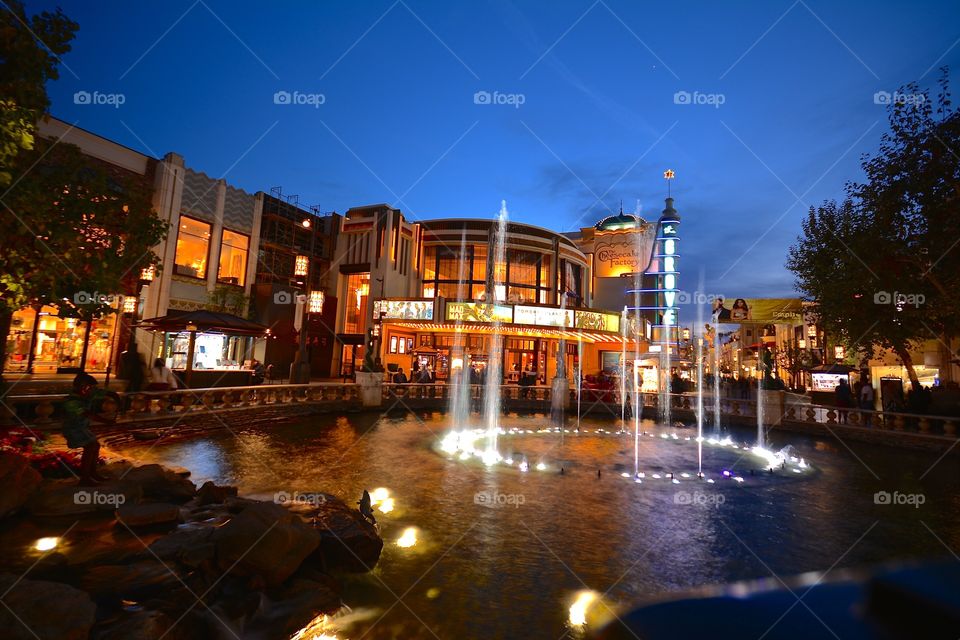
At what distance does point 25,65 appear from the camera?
19.2 feet

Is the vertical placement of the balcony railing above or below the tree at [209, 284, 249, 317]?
below

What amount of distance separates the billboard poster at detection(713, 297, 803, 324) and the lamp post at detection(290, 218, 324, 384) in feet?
115

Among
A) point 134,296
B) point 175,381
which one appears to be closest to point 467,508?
point 175,381

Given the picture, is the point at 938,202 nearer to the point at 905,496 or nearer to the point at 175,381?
the point at 905,496

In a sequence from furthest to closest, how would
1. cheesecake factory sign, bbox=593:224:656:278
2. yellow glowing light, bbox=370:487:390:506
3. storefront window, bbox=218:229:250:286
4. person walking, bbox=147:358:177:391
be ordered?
cheesecake factory sign, bbox=593:224:656:278 < storefront window, bbox=218:229:250:286 < person walking, bbox=147:358:177:391 < yellow glowing light, bbox=370:487:390:506

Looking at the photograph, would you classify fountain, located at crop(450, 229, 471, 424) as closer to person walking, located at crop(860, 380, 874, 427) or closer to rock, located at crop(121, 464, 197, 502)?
rock, located at crop(121, 464, 197, 502)

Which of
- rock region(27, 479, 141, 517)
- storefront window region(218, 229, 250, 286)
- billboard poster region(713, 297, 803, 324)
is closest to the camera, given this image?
rock region(27, 479, 141, 517)

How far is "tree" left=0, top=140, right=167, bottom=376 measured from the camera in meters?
6.00

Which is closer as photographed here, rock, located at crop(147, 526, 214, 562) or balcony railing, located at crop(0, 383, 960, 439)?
rock, located at crop(147, 526, 214, 562)

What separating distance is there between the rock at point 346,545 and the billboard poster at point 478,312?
2392cm

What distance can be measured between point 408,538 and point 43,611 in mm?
3673

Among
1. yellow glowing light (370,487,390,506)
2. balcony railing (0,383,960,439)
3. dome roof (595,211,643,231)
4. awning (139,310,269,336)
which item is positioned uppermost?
dome roof (595,211,643,231)

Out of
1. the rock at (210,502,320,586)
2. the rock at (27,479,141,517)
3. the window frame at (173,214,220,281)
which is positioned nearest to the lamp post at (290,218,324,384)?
the window frame at (173,214,220,281)

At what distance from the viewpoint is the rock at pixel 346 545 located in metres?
5.04
